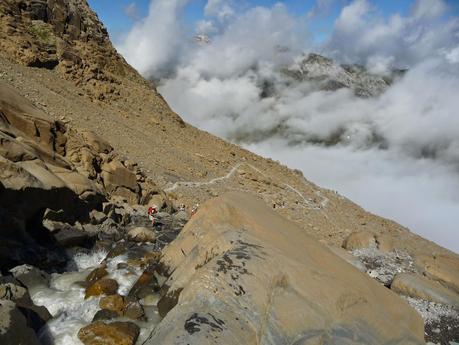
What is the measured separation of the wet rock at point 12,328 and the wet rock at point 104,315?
13.3ft

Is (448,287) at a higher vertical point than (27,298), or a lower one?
higher

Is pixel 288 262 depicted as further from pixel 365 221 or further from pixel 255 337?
pixel 365 221

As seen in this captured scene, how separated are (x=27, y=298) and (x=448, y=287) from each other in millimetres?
24837

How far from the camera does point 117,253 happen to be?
23.1m

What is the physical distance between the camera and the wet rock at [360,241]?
35562 mm

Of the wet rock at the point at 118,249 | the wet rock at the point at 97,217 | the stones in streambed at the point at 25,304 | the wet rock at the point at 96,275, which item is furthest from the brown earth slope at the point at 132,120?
the stones in streambed at the point at 25,304

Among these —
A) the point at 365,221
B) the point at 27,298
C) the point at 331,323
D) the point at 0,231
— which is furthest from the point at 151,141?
the point at 331,323

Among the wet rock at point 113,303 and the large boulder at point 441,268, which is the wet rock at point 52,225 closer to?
the wet rock at point 113,303

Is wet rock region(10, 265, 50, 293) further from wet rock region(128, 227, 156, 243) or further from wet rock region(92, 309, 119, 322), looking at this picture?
wet rock region(128, 227, 156, 243)

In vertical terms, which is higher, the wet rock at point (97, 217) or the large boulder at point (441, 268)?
the large boulder at point (441, 268)

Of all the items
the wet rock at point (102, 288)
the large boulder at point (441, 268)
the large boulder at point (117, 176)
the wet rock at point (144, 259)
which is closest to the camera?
the wet rock at point (102, 288)

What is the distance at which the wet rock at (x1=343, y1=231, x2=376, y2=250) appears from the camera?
3556 centimetres

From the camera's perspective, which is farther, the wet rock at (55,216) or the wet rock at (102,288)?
the wet rock at (55,216)

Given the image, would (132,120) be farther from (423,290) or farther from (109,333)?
(109,333)
